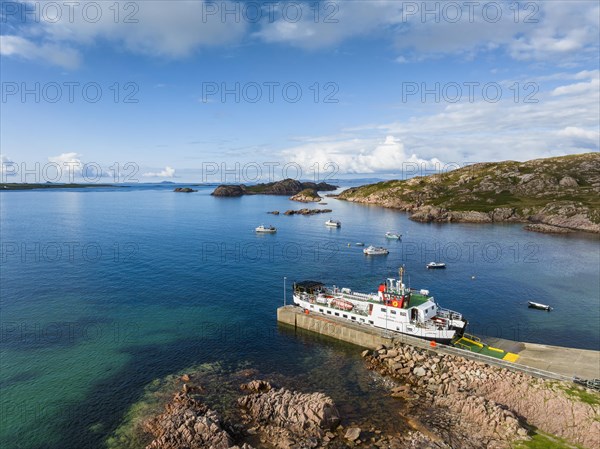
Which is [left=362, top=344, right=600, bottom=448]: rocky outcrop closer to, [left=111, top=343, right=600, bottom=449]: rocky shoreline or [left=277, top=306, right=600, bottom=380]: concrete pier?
[left=111, top=343, right=600, bottom=449]: rocky shoreline

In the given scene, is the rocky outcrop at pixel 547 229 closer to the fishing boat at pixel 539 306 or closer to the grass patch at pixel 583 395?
the fishing boat at pixel 539 306

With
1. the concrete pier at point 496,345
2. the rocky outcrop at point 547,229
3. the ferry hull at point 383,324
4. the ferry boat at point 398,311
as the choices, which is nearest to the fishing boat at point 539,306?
the concrete pier at point 496,345

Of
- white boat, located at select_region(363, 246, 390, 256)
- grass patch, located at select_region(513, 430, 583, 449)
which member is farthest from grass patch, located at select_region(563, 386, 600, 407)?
white boat, located at select_region(363, 246, 390, 256)

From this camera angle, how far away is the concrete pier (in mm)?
44656

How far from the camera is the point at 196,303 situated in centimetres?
7619

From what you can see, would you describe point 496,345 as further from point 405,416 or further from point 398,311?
point 405,416

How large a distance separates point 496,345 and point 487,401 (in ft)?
53.8

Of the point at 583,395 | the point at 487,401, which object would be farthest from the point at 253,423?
the point at 583,395

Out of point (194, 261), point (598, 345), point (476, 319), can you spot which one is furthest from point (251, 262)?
point (598, 345)

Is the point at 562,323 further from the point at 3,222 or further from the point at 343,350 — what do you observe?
the point at 3,222

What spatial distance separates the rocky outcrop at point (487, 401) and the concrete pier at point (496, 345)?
1.78 meters

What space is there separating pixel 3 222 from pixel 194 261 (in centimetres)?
14571

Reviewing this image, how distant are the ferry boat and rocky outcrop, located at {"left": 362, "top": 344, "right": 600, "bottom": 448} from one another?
536 cm

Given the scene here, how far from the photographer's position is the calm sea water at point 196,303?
151 ft
